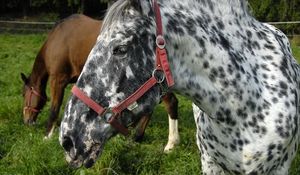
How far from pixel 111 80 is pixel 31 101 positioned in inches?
175

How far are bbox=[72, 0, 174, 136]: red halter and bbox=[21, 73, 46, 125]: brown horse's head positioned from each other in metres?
4.21

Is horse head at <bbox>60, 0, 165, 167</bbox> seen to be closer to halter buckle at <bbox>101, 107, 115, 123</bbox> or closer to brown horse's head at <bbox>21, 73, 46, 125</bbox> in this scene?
halter buckle at <bbox>101, 107, 115, 123</bbox>

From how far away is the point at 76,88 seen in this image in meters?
1.96

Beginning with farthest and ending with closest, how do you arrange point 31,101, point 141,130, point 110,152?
A: 1. point 31,101
2. point 141,130
3. point 110,152

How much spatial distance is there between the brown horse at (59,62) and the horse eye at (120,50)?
11.8ft

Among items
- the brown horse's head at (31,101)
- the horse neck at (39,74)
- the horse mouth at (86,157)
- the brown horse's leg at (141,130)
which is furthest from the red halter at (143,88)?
the horse neck at (39,74)

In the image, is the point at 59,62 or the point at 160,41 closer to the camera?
the point at 160,41

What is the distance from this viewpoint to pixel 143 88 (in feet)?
6.47

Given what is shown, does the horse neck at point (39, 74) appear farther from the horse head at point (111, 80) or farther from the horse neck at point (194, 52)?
the horse head at point (111, 80)

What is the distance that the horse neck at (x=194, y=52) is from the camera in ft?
6.80

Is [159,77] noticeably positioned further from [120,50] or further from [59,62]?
[59,62]

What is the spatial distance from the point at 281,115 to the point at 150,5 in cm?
86

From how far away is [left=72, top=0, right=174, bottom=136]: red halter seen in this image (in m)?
1.93

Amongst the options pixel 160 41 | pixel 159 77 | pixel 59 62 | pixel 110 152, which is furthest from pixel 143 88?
pixel 59 62
